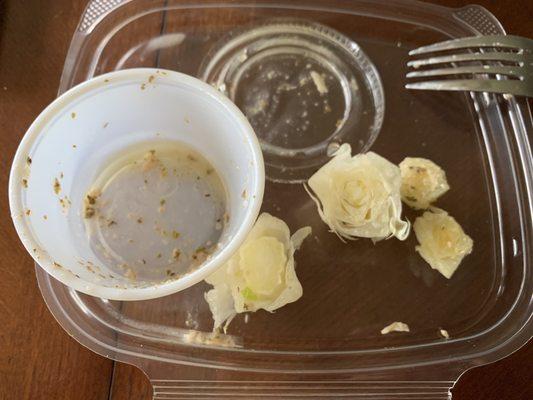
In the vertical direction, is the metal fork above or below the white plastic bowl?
above

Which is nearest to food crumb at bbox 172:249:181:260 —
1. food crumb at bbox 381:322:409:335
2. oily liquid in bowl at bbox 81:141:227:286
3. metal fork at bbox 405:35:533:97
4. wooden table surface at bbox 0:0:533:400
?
oily liquid in bowl at bbox 81:141:227:286

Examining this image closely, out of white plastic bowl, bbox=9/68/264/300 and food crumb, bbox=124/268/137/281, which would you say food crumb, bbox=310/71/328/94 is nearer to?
white plastic bowl, bbox=9/68/264/300

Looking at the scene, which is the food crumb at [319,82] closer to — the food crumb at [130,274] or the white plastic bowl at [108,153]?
the white plastic bowl at [108,153]

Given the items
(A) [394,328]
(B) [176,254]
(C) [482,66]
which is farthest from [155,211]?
(C) [482,66]

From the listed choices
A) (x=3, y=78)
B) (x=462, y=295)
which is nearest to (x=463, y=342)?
(x=462, y=295)

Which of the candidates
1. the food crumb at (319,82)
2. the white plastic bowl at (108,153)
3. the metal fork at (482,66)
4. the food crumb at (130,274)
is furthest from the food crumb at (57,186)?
the metal fork at (482,66)
